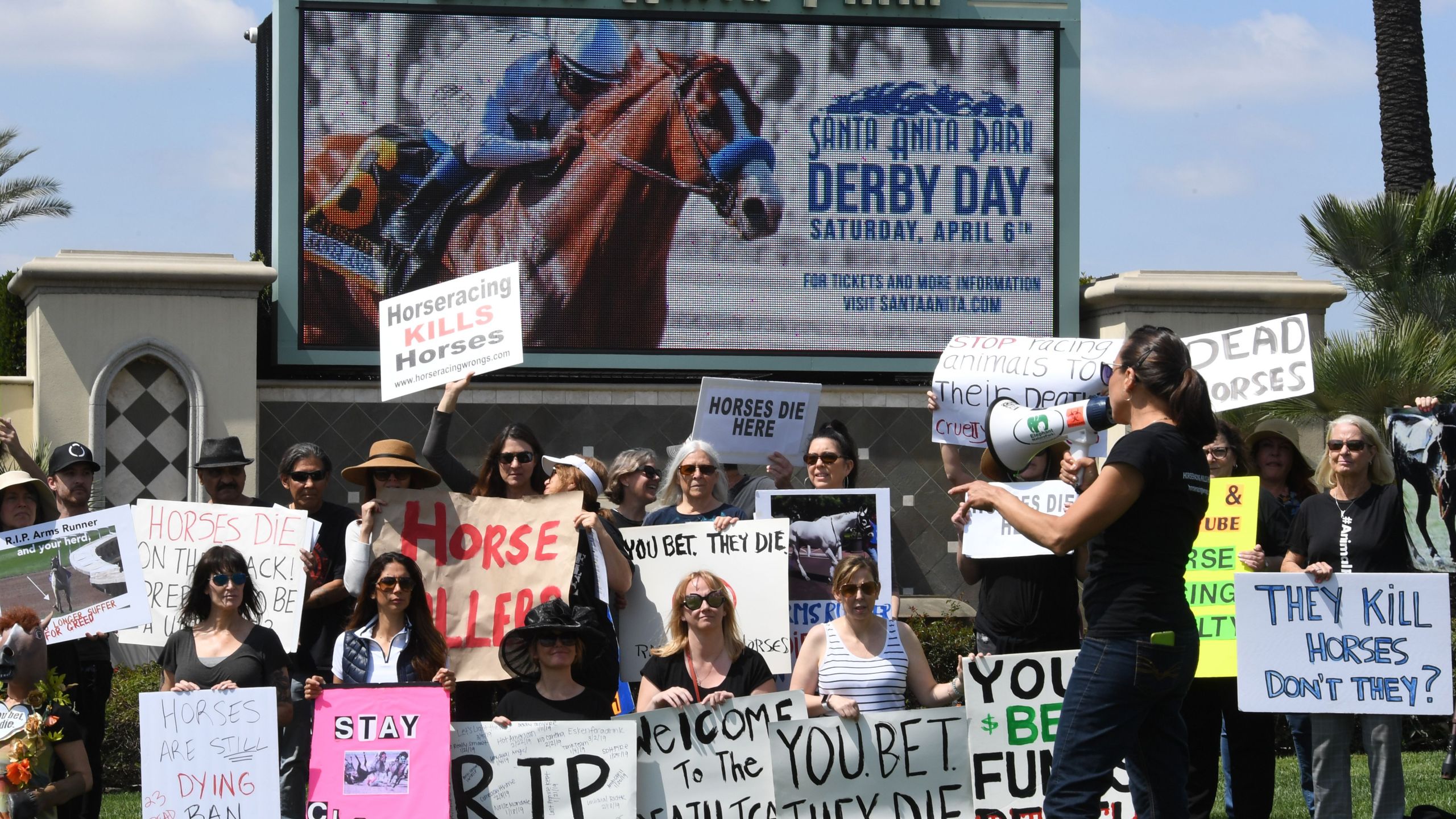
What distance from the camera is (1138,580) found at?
18.2 ft

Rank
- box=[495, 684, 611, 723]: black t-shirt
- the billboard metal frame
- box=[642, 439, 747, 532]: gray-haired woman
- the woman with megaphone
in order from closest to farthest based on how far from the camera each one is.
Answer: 1. the woman with megaphone
2. box=[495, 684, 611, 723]: black t-shirt
3. box=[642, 439, 747, 532]: gray-haired woman
4. the billboard metal frame

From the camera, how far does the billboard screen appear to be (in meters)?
12.9

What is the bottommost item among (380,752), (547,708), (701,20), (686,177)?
(380,752)

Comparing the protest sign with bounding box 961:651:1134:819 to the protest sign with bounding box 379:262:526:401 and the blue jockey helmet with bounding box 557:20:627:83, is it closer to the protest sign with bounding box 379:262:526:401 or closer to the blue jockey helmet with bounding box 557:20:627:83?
the protest sign with bounding box 379:262:526:401

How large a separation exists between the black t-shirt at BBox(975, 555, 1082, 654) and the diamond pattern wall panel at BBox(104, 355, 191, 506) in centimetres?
693

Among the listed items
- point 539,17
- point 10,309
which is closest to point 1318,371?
point 539,17

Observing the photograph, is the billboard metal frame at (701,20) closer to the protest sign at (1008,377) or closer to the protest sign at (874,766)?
the protest sign at (1008,377)

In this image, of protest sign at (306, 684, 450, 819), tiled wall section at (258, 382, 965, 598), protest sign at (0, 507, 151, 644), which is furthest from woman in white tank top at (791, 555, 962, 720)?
tiled wall section at (258, 382, 965, 598)

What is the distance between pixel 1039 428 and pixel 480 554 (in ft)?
8.84

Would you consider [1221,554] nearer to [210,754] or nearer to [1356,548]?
[1356,548]

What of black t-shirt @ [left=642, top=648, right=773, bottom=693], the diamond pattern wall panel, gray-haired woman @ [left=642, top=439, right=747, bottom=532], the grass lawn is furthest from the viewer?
the diamond pattern wall panel

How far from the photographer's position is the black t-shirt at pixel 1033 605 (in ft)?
25.4

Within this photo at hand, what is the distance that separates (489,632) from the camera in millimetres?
7652

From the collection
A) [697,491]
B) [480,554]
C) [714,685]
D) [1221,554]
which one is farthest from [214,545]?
[1221,554]
